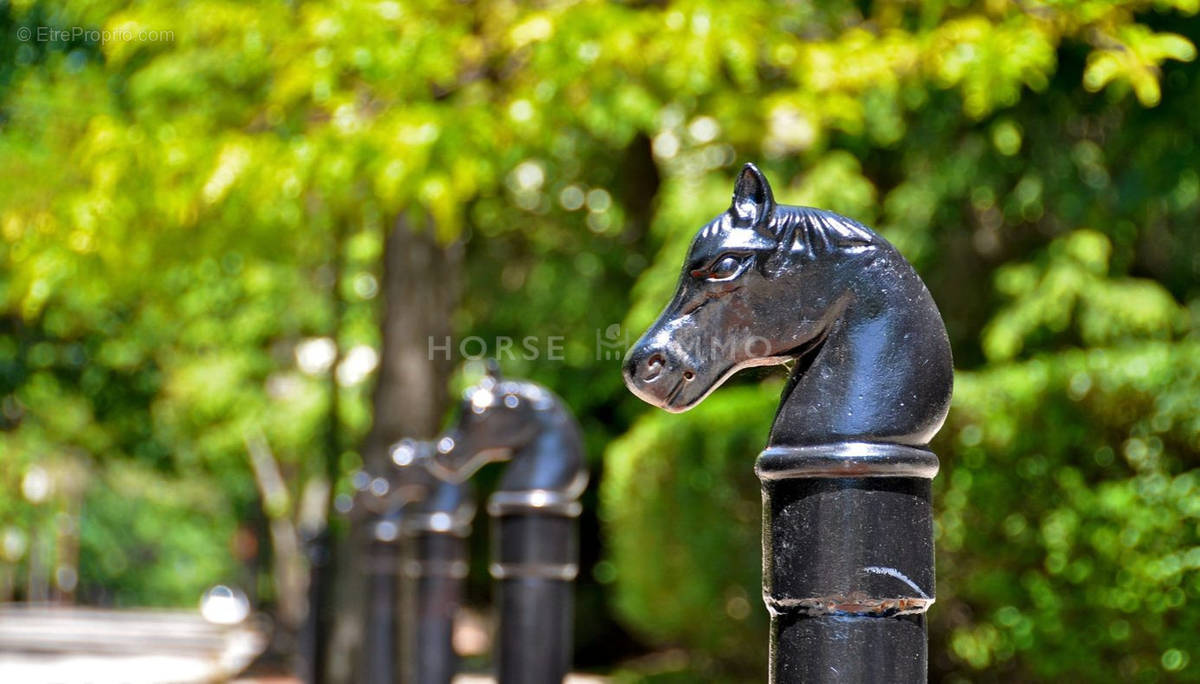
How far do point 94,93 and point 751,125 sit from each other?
4546 millimetres

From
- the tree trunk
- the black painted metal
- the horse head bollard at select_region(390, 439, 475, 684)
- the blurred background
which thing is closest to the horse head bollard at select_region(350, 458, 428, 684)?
the horse head bollard at select_region(390, 439, 475, 684)

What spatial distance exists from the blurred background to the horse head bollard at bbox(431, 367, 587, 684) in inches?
72.3

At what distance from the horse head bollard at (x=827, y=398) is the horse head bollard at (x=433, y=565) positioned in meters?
4.42

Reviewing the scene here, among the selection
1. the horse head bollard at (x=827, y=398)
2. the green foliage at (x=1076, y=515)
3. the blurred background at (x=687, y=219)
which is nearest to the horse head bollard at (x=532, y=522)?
the blurred background at (x=687, y=219)

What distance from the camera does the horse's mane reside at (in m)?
2.60

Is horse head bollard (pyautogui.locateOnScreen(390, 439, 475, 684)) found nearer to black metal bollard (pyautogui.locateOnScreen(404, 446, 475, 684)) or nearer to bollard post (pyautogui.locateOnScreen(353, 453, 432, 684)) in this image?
black metal bollard (pyautogui.locateOnScreen(404, 446, 475, 684))

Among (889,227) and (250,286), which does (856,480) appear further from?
(250,286)

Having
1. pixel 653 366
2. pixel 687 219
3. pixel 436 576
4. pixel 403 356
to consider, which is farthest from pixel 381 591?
pixel 687 219

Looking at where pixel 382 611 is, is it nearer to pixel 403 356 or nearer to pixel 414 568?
pixel 414 568

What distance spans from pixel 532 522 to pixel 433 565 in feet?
6.16

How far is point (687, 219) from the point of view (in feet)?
44.7

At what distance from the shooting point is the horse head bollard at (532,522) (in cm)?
508

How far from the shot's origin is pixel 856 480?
8.23 feet

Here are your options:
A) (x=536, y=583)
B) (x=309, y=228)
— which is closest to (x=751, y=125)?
(x=309, y=228)
